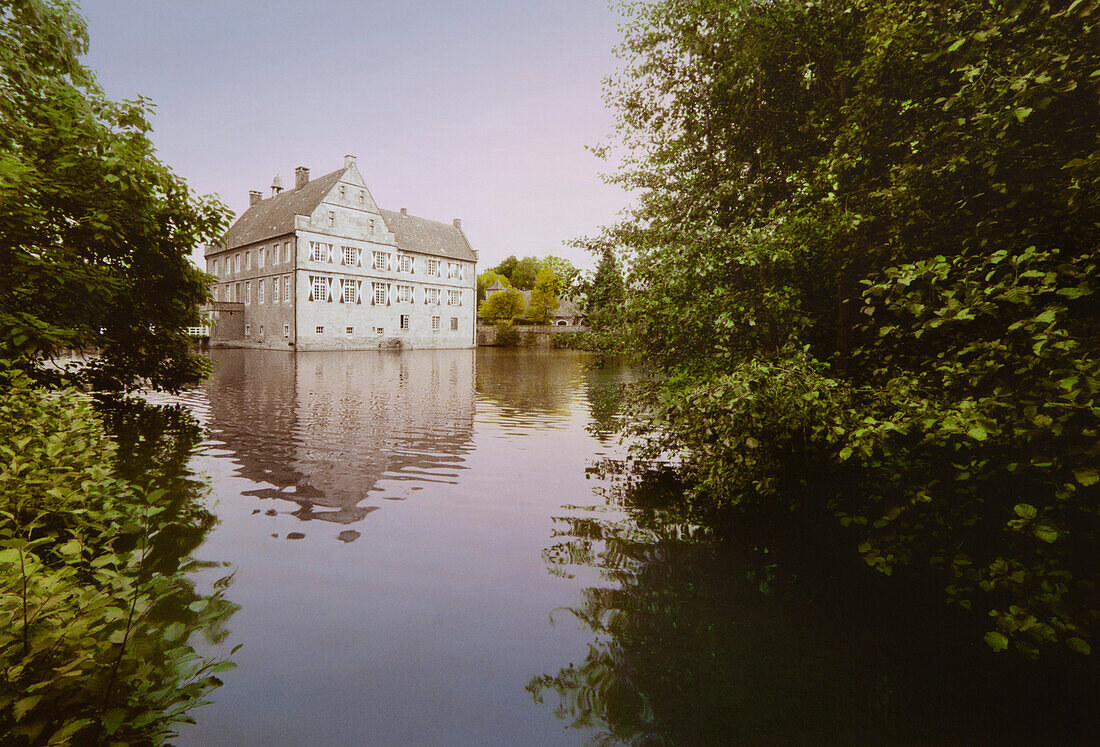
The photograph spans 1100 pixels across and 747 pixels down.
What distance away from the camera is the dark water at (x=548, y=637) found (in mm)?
4277

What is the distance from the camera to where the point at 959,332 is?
427cm

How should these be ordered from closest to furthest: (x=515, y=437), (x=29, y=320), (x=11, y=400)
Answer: (x=11, y=400), (x=29, y=320), (x=515, y=437)

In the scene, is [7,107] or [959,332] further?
[7,107]

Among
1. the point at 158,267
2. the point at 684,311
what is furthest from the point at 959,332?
the point at 158,267

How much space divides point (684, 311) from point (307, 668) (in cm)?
634

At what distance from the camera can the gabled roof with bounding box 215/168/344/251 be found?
147 feet

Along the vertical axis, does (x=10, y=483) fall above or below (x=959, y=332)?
below

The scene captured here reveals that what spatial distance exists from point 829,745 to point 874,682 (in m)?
1.09

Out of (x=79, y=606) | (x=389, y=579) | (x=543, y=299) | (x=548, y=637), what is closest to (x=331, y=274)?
(x=543, y=299)

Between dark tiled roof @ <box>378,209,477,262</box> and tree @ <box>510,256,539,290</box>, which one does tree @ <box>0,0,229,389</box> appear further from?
tree @ <box>510,256,539,290</box>

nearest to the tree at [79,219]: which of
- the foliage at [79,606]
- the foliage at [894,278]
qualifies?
the foliage at [79,606]

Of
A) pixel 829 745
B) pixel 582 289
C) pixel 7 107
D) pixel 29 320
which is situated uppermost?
pixel 7 107

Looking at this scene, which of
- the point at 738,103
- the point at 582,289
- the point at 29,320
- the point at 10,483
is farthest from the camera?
the point at 582,289

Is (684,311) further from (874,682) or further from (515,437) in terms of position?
(515,437)
